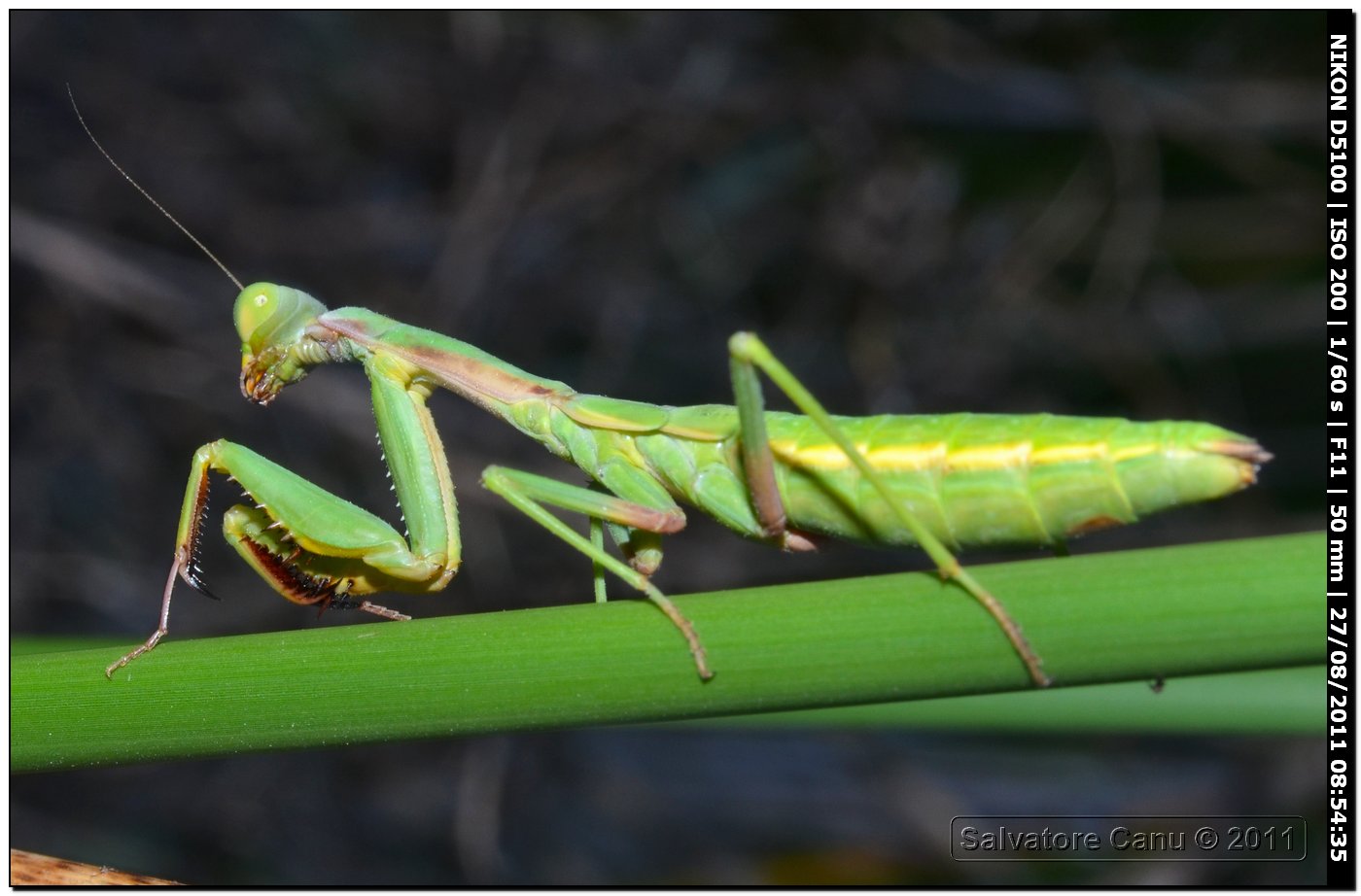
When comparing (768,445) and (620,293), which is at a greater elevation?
(620,293)

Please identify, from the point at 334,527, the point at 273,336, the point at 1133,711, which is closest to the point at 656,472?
the point at 334,527

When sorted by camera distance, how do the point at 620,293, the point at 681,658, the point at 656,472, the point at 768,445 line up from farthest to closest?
the point at 620,293, the point at 656,472, the point at 768,445, the point at 681,658

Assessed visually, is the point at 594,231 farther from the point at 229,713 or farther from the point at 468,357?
the point at 229,713

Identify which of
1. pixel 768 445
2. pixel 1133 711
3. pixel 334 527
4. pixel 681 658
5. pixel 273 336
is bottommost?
pixel 681 658

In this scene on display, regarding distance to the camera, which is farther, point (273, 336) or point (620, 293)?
point (620, 293)

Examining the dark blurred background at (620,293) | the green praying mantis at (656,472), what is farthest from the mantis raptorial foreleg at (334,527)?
the dark blurred background at (620,293)

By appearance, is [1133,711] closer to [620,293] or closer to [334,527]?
[334,527]

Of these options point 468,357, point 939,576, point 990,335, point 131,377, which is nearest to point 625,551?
point 468,357
